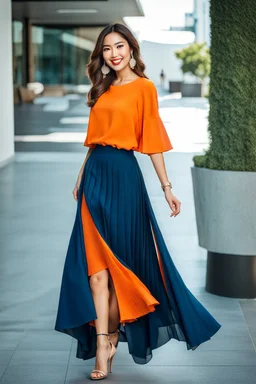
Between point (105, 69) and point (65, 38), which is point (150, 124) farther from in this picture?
point (65, 38)

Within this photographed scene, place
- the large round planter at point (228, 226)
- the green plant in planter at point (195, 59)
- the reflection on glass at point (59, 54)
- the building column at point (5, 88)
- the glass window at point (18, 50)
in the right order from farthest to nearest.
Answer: the reflection on glass at point (59, 54)
the green plant in planter at point (195, 59)
the glass window at point (18, 50)
the building column at point (5, 88)
the large round planter at point (228, 226)

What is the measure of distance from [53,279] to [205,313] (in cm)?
237

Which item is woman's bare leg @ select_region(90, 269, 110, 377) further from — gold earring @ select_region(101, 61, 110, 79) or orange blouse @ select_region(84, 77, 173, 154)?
gold earring @ select_region(101, 61, 110, 79)

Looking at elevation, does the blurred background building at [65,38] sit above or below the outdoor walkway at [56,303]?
above

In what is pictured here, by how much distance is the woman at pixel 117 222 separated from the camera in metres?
4.06

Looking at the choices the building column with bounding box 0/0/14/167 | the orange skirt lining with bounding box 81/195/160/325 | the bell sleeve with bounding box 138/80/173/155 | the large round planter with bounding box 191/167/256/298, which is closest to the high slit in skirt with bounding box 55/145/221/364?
the orange skirt lining with bounding box 81/195/160/325

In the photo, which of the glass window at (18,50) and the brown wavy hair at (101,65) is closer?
the brown wavy hair at (101,65)

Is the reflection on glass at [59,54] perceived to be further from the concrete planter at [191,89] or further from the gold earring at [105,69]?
the gold earring at [105,69]

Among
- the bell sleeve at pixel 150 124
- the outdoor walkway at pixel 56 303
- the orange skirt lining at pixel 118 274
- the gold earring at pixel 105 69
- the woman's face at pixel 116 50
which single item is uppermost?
the woman's face at pixel 116 50

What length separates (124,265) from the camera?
4.07 metres

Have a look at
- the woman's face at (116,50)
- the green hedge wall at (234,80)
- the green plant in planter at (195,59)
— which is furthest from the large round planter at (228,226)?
the green plant in planter at (195,59)

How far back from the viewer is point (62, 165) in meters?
14.3

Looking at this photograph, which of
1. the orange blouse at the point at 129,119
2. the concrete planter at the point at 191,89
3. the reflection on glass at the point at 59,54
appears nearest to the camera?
the orange blouse at the point at 129,119

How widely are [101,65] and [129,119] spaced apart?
13.4 inches
